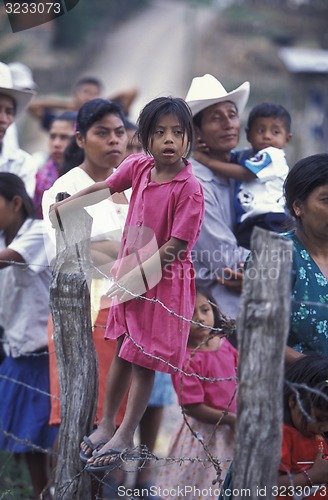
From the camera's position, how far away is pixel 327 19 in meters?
39.3

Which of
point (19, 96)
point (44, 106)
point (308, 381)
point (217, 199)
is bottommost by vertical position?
point (308, 381)

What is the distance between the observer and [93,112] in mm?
4371

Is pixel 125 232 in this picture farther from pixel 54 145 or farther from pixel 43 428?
pixel 54 145

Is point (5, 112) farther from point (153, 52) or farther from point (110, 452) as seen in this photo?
point (153, 52)

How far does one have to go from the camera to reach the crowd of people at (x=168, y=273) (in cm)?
339

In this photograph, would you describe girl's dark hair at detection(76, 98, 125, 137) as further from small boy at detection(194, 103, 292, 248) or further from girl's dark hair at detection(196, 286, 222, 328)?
girl's dark hair at detection(196, 286, 222, 328)

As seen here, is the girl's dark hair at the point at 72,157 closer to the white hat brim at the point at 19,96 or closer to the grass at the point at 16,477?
the white hat brim at the point at 19,96

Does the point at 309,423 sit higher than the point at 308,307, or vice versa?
the point at 308,307

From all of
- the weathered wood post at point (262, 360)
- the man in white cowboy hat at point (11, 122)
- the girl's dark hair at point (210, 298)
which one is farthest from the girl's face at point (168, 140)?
the man in white cowboy hat at point (11, 122)

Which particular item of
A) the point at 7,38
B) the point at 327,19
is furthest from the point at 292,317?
the point at 327,19

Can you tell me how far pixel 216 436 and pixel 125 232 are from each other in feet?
4.23

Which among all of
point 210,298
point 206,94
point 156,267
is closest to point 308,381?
point 156,267

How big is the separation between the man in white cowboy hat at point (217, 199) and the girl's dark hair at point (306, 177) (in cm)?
83

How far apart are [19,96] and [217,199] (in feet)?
5.51
